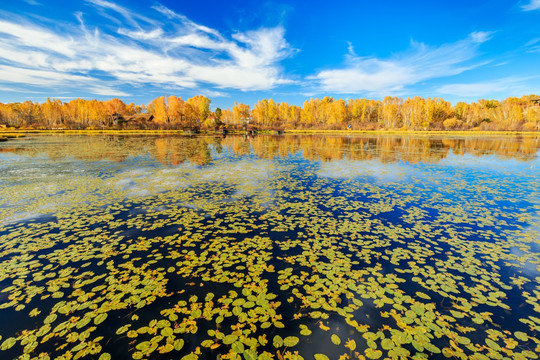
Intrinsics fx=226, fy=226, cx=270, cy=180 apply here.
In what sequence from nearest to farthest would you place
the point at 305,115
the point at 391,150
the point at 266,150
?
the point at 391,150 < the point at 266,150 < the point at 305,115

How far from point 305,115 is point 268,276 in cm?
12554

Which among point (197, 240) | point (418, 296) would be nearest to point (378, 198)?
point (418, 296)

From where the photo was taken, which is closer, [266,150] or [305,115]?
[266,150]

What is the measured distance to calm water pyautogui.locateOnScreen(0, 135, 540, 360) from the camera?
375 cm

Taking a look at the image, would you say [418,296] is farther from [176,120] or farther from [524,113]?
[524,113]

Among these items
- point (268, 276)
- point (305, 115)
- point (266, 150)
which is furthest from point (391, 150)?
point (305, 115)

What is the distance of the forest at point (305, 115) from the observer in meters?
92.9

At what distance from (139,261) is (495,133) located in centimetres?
10637

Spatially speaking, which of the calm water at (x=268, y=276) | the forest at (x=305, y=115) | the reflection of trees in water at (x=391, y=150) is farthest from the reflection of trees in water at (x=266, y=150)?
the forest at (x=305, y=115)

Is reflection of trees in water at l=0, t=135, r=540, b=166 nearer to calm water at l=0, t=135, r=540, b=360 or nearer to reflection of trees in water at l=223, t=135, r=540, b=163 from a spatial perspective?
reflection of trees in water at l=223, t=135, r=540, b=163

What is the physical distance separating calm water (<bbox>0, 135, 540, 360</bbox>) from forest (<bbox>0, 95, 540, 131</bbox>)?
90626 millimetres

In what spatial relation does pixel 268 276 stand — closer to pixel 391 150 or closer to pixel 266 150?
pixel 266 150

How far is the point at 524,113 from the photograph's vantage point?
93.2 m

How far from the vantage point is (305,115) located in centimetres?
12362
